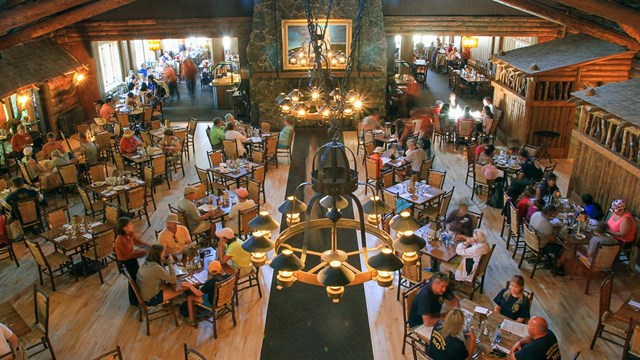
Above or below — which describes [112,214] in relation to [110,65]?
below

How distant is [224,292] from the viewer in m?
7.01

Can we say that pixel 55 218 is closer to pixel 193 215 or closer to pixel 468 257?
pixel 193 215

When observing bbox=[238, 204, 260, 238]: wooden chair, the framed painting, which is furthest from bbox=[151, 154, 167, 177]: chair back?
the framed painting

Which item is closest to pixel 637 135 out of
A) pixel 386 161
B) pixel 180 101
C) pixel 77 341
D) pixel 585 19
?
pixel 386 161

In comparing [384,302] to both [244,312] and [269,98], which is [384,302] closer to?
[244,312]

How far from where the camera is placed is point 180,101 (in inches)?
817

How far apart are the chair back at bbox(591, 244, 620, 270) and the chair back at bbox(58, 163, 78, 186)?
9880mm

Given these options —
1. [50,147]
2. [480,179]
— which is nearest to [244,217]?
[480,179]

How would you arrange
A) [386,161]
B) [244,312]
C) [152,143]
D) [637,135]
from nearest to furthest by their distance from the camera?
[244,312] < [637,135] < [386,161] < [152,143]

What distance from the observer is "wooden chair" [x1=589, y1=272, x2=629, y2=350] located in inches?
258

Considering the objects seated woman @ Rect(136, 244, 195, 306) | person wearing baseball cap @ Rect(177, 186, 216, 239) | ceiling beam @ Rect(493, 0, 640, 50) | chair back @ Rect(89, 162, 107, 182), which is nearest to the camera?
seated woman @ Rect(136, 244, 195, 306)

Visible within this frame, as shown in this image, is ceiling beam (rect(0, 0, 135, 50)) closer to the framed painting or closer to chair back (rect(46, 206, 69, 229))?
the framed painting

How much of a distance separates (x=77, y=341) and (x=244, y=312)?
7.41 ft

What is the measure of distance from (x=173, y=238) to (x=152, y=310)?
1.08m
